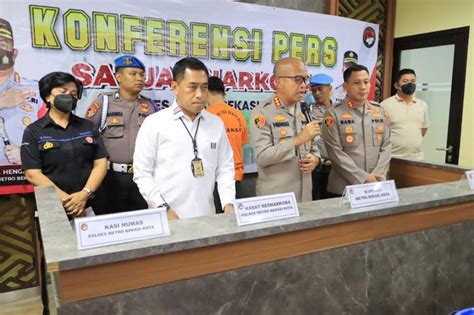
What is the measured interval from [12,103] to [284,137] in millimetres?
1573

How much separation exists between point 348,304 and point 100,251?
93cm

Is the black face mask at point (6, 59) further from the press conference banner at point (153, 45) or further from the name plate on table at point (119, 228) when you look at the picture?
the name plate on table at point (119, 228)

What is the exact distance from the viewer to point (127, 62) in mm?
2424

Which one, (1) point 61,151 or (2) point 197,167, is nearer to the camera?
(2) point 197,167

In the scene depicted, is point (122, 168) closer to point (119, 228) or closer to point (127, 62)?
point (127, 62)

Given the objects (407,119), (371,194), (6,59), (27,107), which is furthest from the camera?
(407,119)

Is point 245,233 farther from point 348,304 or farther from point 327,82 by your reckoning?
point 327,82

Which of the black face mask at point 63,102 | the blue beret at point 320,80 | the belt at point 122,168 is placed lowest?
the belt at point 122,168

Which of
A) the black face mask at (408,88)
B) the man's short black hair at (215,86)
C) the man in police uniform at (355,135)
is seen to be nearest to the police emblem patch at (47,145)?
the man's short black hair at (215,86)

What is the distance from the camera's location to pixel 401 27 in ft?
14.6

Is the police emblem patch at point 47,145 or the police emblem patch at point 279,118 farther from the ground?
the police emblem patch at point 279,118

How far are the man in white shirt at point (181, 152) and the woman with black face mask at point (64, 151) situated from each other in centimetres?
42

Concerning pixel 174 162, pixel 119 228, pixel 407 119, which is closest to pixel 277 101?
pixel 174 162

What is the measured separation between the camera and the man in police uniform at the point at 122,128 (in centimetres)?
230
